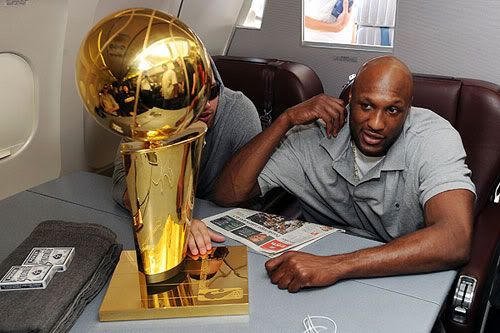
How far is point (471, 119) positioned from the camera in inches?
79.8

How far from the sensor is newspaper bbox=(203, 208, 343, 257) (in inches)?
60.1

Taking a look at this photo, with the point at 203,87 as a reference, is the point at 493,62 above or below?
below

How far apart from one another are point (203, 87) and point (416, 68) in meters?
2.06

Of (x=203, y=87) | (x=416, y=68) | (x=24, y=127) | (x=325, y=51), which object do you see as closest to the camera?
(x=203, y=87)

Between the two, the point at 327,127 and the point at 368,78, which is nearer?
the point at 368,78

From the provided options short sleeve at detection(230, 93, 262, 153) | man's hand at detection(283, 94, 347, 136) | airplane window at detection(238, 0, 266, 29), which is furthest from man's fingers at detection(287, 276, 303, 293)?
airplane window at detection(238, 0, 266, 29)

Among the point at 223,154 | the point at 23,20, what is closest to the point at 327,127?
the point at 223,154

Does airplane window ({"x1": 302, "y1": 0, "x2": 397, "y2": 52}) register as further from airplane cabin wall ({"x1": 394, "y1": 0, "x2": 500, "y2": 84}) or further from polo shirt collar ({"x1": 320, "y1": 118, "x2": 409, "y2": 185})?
polo shirt collar ({"x1": 320, "y1": 118, "x2": 409, "y2": 185})

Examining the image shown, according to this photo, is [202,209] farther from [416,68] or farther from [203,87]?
[416,68]

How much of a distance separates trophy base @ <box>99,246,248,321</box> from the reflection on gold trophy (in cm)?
10

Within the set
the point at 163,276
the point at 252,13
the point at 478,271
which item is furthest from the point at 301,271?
the point at 252,13

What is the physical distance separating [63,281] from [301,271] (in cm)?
57

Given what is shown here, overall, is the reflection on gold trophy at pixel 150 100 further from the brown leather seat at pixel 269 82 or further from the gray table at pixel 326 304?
the brown leather seat at pixel 269 82

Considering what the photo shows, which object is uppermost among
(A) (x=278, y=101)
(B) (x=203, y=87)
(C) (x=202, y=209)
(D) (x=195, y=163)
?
(B) (x=203, y=87)
